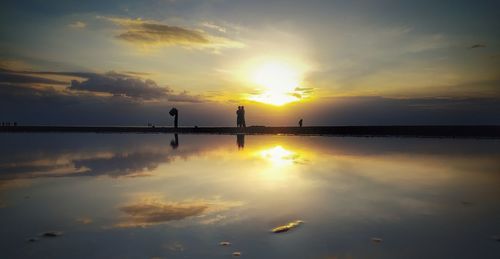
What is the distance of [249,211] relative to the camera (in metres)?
6.34

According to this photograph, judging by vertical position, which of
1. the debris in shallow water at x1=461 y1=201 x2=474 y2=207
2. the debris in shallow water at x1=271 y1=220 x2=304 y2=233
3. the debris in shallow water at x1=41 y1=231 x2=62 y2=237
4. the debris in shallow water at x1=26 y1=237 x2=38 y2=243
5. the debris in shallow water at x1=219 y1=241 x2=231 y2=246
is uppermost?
the debris in shallow water at x1=461 y1=201 x2=474 y2=207

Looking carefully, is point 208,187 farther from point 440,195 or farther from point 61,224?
point 440,195

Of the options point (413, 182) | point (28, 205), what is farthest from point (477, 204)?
point (28, 205)

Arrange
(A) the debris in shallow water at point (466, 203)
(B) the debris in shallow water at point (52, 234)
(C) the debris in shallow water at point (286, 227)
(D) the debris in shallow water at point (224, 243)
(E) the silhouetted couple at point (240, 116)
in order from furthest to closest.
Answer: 1. (E) the silhouetted couple at point (240, 116)
2. (A) the debris in shallow water at point (466, 203)
3. (C) the debris in shallow water at point (286, 227)
4. (B) the debris in shallow water at point (52, 234)
5. (D) the debris in shallow water at point (224, 243)

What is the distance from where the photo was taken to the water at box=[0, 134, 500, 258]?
4523 mm

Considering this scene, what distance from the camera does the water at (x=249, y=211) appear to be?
452cm

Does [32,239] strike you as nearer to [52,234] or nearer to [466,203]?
[52,234]

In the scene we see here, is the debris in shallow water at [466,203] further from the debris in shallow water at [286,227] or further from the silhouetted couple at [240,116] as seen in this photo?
the silhouetted couple at [240,116]

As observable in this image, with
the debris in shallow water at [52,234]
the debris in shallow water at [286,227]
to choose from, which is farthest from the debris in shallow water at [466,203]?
the debris in shallow water at [52,234]

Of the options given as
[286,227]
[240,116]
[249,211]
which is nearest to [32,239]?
[249,211]

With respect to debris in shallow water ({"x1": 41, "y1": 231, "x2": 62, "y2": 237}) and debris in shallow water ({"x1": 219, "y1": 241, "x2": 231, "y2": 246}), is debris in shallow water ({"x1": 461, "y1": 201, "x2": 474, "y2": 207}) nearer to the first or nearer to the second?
debris in shallow water ({"x1": 219, "y1": 241, "x2": 231, "y2": 246})

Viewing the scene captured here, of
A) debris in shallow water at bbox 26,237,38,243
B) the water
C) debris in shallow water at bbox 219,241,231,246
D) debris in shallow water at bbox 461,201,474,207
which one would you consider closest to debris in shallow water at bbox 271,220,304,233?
the water

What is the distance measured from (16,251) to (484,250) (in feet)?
19.4

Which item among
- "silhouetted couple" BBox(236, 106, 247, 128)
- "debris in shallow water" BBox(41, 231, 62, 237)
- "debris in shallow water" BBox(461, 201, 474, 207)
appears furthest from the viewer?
"silhouetted couple" BBox(236, 106, 247, 128)
